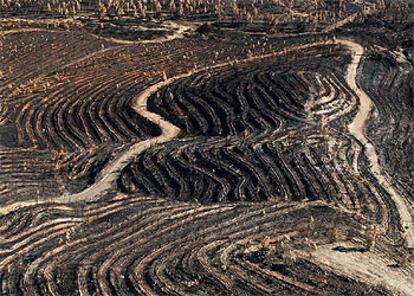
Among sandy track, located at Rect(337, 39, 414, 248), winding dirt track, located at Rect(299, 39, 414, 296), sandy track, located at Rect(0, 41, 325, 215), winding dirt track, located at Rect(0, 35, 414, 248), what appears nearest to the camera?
winding dirt track, located at Rect(299, 39, 414, 296)

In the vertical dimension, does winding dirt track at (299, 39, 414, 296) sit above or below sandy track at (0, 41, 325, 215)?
A: below

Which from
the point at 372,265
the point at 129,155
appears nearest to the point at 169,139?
the point at 129,155

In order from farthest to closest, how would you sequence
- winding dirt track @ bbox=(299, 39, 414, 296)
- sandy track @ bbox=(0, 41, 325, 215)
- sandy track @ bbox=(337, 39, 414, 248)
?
sandy track @ bbox=(0, 41, 325, 215) < sandy track @ bbox=(337, 39, 414, 248) < winding dirt track @ bbox=(299, 39, 414, 296)

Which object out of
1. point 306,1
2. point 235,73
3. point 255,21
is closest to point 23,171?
point 235,73

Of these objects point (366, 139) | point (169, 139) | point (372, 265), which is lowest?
point (372, 265)

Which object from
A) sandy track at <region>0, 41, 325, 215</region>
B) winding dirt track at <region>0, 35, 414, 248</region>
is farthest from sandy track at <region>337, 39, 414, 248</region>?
sandy track at <region>0, 41, 325, 215</region>

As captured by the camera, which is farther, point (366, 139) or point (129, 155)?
point (366, 139)

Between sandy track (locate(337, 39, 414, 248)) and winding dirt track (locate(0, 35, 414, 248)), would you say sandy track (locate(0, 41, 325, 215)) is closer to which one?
winding dirt track (locate(0, 35, 414, 248))

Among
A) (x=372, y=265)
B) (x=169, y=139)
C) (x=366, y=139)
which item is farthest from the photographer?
(x=169, y=139)

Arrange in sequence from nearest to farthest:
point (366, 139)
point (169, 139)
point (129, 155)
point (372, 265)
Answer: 1. point (372, 265)
2. point (129, 155)
3. point (366, 139)
4. point (169, 139)

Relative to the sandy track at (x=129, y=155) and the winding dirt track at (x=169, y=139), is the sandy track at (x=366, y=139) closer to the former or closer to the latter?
the winding dirt track at (x=169, y=139)

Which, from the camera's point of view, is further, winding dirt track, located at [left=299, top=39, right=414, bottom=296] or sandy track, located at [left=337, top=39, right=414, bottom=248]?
sandy track, located at [left=337, top=39, right=414, bottom=248]

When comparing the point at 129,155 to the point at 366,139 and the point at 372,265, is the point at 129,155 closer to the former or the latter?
the point at 366,139
